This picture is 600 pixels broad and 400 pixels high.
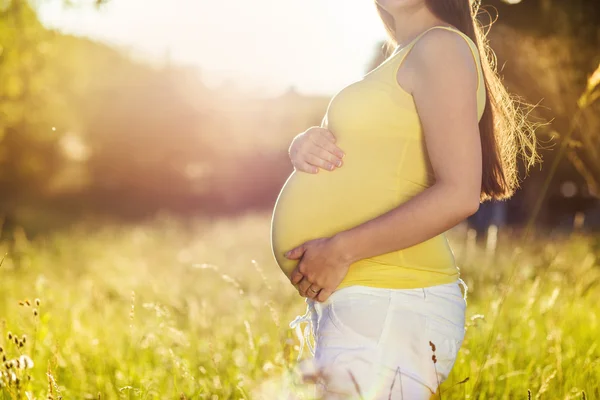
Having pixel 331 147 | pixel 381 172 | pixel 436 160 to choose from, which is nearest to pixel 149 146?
pixel 331 147

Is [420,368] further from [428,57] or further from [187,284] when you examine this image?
[187,284]

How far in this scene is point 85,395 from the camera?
3148 mm

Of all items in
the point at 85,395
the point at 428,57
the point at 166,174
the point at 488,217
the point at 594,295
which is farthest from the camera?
the point at 166,174

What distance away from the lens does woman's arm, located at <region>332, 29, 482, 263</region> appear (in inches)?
64.3

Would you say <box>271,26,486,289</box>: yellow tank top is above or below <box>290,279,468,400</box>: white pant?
above

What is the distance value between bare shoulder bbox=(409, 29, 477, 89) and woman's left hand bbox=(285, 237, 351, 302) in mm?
515

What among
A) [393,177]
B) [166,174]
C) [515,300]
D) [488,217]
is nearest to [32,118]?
[166,174]

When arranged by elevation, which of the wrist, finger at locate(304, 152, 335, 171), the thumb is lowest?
the thumb

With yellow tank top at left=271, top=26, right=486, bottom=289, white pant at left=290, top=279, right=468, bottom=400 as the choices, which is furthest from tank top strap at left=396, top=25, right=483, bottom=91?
white pant at left=290, top=279, right=468, bottom=400

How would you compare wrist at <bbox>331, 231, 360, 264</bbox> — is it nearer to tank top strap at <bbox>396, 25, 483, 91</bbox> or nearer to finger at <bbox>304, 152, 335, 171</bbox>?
finger at <bbox>304, 152, 335, 171</bbox>

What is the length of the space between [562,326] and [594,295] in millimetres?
1627

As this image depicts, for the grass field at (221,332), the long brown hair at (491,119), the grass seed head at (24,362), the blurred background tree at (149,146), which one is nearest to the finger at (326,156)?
the long brown hair at (491,119)

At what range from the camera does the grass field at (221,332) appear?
9.32ft

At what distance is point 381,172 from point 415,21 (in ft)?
1.71
